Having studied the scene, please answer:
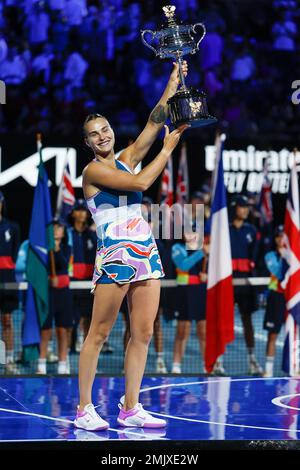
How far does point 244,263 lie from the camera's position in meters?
10.4

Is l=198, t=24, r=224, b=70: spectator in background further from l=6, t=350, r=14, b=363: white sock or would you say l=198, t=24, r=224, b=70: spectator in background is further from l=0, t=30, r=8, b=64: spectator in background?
l=6, t=350, r=14, b=363: white sock

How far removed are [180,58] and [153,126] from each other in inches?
17.4

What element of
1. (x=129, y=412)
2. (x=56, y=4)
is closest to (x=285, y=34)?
(x=56, y=4)

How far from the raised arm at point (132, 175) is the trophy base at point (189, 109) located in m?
0.07

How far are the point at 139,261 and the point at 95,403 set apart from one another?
1433 mm

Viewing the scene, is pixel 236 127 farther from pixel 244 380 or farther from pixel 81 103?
pixel 244 380

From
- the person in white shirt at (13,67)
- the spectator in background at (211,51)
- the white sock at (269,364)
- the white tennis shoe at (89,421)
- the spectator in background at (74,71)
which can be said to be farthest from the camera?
the spectator in background at (211,51)

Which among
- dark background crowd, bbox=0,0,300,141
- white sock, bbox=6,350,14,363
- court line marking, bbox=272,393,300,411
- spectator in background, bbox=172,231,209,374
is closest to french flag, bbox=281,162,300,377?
spectator in background, bbox=172,231,209,374

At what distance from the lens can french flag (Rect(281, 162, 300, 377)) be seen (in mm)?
9055

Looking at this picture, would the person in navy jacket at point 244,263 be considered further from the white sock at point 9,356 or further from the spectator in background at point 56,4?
the spectator in background at point 56,4

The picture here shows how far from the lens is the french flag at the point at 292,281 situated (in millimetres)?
9055

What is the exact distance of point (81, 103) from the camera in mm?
14617

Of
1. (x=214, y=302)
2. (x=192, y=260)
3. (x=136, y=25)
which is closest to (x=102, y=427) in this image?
(x=214, y=302)

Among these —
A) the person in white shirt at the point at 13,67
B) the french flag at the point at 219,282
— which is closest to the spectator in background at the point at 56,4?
the person in white shirt at the point at 13,67
